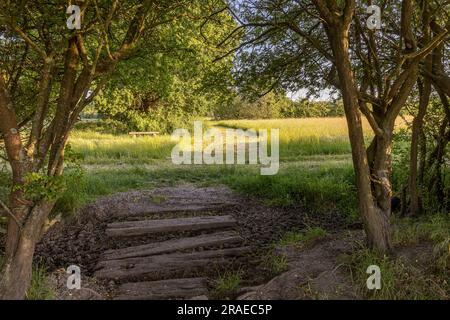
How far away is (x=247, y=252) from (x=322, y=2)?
3309mm

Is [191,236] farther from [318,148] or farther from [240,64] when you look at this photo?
[318,148]

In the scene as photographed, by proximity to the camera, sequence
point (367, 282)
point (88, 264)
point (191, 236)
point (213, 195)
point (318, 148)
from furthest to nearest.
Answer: point (318, 148), point (213, 195), point (191, 236), point (88, 264), point (367, 282)

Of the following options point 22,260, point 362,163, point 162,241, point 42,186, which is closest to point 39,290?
point 22,260

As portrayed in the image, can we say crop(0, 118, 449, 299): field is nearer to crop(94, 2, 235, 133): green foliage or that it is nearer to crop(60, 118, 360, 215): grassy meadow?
crop(60, 118, 360, 215): grassy meadow

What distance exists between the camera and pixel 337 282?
390 cm

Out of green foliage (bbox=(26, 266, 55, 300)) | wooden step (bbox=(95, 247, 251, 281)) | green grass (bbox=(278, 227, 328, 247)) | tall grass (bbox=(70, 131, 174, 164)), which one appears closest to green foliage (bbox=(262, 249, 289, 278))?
green grass (bbox=(278, 227, 328, 247))

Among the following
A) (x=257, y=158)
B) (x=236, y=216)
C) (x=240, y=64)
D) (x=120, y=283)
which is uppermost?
(x=240, y=64)

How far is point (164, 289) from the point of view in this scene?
14.6 ft

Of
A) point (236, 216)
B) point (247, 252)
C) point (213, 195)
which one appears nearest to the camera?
point (247, 252)

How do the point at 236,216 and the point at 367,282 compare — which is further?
the point at 236,216

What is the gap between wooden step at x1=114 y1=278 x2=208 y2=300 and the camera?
14.1 ft

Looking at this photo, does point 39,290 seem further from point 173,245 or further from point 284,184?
point 284,184

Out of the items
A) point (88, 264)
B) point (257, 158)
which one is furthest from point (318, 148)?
point (88, 264)

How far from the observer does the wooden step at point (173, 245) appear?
540cm
